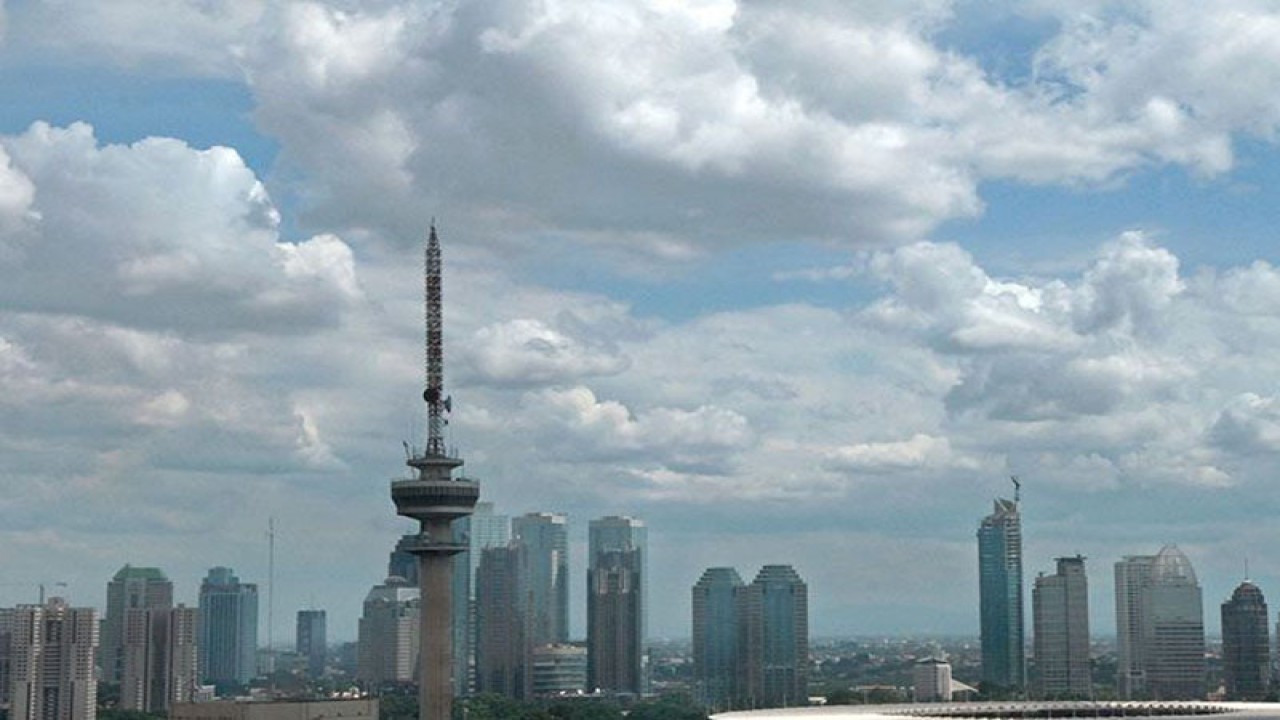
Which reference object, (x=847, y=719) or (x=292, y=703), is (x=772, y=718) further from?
(x=292, y=703)

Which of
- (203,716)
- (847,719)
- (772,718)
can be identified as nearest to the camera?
(847,719)

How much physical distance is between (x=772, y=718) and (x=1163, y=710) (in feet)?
128

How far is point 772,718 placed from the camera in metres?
161

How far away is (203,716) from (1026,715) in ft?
278

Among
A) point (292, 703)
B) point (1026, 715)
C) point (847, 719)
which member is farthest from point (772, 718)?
point (292, 703)

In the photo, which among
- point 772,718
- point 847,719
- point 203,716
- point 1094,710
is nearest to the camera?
point 847,719

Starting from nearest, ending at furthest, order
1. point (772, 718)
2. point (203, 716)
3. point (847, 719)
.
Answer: point (847, 719)
point (772, 718)
point (203, 716)

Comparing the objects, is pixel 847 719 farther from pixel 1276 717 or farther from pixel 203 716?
pixel 203 716

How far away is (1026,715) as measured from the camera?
171000 mm

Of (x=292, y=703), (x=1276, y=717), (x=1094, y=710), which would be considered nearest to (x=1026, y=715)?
(x=1094, y=710)

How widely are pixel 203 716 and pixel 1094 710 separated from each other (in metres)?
91.2

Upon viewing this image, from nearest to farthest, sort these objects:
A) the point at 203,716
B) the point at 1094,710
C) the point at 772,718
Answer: the point at 772,718, the point at 1094,710, the point at 203,716

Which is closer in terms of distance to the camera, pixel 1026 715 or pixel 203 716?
pixel 1026 715

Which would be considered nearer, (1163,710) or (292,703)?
(1163,710)
